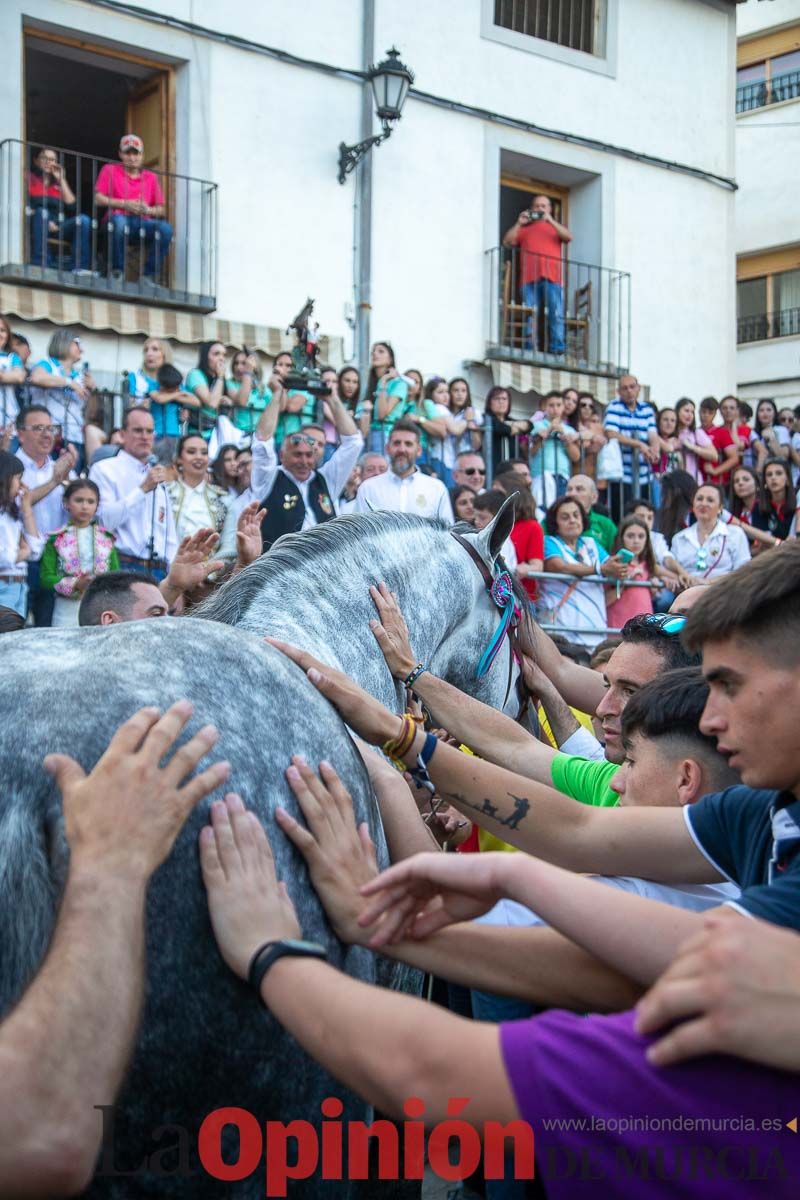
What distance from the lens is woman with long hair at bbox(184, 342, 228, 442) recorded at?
10617 mm

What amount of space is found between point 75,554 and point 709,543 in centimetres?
574

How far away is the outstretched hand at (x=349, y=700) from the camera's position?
3027mm

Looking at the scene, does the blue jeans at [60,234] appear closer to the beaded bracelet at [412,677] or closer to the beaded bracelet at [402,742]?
the beaded bracelet at [412,677]

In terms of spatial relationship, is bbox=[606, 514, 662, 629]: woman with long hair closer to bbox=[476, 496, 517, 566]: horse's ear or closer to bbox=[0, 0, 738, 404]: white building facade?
bbox=[0, 0, 738, 404]: white building facade

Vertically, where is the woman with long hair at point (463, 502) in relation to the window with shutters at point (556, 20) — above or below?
below

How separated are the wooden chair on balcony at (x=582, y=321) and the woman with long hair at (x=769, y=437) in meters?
2.55

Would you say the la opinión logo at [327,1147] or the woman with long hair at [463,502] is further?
the woman with long hair at [463,502]

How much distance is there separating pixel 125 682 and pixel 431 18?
14482 millimetres

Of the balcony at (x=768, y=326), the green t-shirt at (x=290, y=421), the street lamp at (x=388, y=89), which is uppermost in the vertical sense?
the street lamp at (x=388, y=89)

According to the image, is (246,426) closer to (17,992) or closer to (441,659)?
(441,659)

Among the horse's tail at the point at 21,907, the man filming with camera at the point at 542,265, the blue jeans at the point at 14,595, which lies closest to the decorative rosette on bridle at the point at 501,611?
the horse's tail at the point at 21,907

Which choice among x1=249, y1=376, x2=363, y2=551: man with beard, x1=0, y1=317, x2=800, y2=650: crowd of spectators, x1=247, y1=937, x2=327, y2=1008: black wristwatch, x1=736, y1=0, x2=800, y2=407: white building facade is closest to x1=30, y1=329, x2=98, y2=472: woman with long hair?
x1=0, y1=317, x2=800, y2=650: crowd of spectators

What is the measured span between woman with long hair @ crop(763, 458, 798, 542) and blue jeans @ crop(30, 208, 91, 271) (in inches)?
288

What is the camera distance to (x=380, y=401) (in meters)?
11.7
